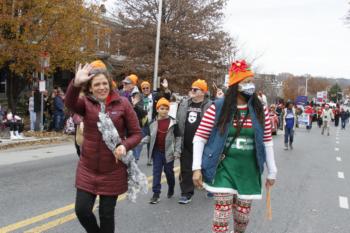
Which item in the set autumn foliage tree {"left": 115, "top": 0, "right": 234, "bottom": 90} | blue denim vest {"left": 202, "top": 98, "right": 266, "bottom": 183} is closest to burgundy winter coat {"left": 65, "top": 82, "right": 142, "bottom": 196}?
blue denim vest {"left": 202, "top": 98, "right": 266, "bottom": 183}

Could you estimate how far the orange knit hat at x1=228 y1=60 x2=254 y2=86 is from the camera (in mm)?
3916

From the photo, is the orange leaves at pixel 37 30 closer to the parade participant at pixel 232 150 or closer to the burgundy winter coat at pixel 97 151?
the burgundy winter coat at pixel 97 151

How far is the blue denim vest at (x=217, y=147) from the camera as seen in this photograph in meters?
3.78

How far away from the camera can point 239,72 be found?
393cm

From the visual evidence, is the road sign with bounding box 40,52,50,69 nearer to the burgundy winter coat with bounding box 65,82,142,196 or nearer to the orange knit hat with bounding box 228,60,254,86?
the burgundy winter coat with bounding box 65,82,142,196

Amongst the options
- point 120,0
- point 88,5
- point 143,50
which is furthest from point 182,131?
point 120,0

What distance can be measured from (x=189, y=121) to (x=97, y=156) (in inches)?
125

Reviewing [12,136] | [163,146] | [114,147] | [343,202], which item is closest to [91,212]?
[114,147]

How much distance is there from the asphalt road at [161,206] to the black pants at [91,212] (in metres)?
1.51

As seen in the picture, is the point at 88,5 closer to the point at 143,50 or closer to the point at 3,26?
the point at 3,26

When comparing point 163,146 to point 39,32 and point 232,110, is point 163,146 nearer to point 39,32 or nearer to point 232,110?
point 232,110

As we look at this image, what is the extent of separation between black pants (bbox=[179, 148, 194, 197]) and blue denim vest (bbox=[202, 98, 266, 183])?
2.90m

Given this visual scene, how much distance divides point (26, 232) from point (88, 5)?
14.6 meters

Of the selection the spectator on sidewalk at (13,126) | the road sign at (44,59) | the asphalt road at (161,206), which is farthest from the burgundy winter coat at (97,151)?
the road sign at (44,59)
